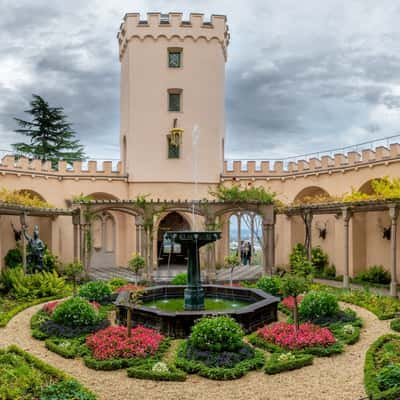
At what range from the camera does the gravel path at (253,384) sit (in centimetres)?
666

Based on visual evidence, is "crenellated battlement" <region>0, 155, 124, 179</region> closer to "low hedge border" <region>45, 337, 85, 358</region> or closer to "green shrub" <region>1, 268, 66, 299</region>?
"green shrub" <region>1, 268, 66, 299</region>

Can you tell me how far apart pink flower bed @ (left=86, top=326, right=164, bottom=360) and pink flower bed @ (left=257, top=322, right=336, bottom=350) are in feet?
7.63

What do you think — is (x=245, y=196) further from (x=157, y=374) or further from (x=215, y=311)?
(x=157, y=374)

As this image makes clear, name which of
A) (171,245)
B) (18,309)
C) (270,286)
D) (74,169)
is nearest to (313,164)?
(171,245)

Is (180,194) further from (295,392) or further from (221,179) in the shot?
(295,392)

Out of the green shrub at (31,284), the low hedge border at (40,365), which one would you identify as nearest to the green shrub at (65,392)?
the low hedge border at (40,365)

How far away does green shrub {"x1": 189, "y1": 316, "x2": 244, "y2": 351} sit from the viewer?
822 cm

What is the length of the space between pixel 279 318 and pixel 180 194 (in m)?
12.0

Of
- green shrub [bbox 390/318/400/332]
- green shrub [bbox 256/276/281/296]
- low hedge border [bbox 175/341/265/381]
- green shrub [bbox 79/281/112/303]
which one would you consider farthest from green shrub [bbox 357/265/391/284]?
low hedge border [bbox 175/341/265/381]

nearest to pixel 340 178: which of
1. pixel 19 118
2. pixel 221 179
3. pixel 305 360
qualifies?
pixel 221 179

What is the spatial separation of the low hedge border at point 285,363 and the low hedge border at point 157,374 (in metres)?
1.49

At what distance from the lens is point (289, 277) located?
377 inches

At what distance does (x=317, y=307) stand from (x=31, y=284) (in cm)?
958

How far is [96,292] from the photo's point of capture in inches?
518
